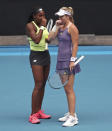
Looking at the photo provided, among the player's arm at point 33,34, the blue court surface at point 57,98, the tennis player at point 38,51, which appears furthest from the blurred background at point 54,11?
the player's arm at point 33,34

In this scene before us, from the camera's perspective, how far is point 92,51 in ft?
55.2

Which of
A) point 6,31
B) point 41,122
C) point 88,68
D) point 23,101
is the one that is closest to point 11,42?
point 6,31

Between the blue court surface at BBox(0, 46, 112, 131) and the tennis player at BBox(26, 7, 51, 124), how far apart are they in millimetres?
390

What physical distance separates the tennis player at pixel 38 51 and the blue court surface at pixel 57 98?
39 centimetres

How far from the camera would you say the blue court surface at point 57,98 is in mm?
6848

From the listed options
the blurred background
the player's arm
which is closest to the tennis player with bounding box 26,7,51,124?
the player's arm

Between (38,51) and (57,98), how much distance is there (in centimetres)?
195

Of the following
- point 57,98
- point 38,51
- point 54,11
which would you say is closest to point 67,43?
point 38,51

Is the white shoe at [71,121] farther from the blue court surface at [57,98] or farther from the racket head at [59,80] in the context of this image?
the racket head at [59,80]

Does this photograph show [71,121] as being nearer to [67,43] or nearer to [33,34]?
[67,43]

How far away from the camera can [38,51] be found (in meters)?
6.95

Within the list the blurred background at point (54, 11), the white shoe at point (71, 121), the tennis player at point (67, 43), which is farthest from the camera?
the blurred background at point (54, 11)

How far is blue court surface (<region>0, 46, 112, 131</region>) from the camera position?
6848 mm

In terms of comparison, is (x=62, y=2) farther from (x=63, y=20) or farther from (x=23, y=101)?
(x=63, y=20)
